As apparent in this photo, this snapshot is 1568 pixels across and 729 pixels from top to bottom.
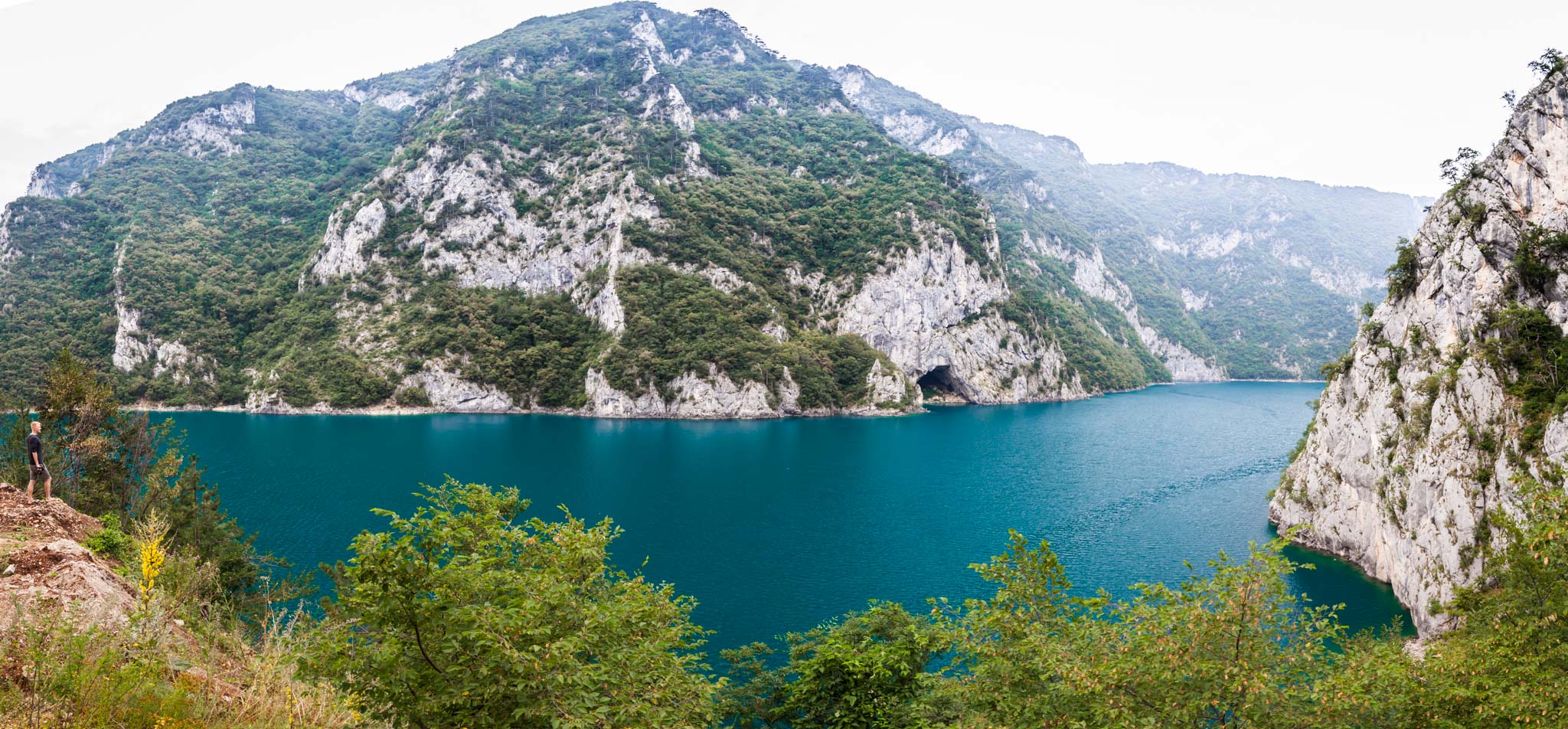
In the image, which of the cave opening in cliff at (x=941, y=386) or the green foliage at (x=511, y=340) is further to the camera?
the cave opening in cliff at (x=941, y=386)

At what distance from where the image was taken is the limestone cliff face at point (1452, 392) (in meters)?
28.6

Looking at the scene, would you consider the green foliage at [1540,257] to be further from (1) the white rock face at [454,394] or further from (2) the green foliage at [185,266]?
(2) the green foliage at [185,266]

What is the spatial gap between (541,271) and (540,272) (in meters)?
0.23

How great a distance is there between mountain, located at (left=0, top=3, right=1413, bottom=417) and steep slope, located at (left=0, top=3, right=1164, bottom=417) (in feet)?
1.74

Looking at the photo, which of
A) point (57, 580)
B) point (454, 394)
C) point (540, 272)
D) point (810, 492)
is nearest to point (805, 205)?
point (540, 272)

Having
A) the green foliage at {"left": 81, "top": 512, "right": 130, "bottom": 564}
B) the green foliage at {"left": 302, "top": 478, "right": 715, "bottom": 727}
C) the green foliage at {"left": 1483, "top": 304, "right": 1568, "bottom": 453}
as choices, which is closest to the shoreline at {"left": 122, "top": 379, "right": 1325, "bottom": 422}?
the green foliage at {"left": 1483, "top": 304, "right": 1568, "bottom": 453}

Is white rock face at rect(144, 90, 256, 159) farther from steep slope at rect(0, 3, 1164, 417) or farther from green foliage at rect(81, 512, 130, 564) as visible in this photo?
green foliage at rect(81, 512, 130, 564)

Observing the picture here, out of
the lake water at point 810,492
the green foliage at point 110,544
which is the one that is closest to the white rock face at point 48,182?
the lake water at point 810,492

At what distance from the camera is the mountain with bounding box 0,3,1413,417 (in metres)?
116

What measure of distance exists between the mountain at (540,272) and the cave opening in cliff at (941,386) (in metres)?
0.50

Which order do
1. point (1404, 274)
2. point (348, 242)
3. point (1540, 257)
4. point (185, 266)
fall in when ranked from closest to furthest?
point (1540, 257)
point (1404, 274)
point (185, 266)
point (348, 242)

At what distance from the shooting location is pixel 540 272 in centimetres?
13788

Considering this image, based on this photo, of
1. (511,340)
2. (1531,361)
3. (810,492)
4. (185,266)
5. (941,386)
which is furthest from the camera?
(941,386)

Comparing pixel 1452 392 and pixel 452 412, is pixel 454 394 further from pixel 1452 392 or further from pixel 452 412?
pixel 1452 392
